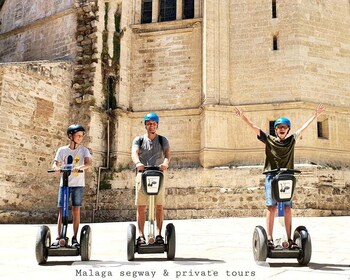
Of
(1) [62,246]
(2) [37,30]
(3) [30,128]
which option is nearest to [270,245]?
(1) [62,246]

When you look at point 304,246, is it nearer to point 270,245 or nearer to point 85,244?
point 270,245

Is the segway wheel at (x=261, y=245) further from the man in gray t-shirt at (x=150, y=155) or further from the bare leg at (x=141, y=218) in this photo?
the bare leg at (x=141, y=218)

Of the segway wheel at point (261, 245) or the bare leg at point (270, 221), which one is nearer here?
the segway wheel at point (261, 245)

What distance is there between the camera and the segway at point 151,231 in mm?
4457

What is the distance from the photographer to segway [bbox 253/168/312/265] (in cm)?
420

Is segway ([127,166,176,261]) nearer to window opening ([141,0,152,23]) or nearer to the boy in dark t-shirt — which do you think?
the boy in dark t-shirt

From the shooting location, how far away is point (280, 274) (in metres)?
3.68

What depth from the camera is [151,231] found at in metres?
4.60

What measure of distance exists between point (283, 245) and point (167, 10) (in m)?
13.9

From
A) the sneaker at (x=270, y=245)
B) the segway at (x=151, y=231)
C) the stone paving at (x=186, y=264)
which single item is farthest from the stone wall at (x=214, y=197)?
the segway at (x=151, y=231)

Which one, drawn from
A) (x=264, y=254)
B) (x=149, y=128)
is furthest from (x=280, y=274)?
(x=149, y=128)

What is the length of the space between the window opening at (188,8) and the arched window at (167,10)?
39 centimetres

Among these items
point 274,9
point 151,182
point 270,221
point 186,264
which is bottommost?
point 186,264

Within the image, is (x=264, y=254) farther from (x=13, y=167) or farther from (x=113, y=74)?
(x=113, y=74)
